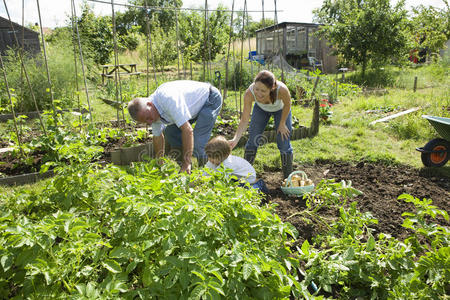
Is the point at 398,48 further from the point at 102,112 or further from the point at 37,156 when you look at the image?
the point at 37,156

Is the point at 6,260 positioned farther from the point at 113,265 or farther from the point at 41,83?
the point at 41,83

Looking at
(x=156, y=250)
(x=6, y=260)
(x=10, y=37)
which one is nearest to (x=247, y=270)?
(x=156, y=250)

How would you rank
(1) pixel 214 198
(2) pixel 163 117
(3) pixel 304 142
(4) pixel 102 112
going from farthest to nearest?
1. (4) pixel 102 112
2. (3) pixel 304 142
3. (2) pixel 163 117
4. (1) pixel 214 198

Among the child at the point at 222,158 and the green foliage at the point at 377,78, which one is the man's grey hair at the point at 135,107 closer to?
the child at the point at 222,158

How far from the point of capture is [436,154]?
387cm

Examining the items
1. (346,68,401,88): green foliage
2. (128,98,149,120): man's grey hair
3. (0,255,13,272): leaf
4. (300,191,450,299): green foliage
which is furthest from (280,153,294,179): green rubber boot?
(346,68,401,88): green foliage

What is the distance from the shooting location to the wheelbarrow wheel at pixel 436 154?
12.6 ft

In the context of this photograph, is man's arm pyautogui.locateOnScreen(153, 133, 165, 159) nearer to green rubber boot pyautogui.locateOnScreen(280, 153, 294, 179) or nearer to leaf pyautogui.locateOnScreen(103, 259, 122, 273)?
green rubber boot pyautogui.locateOnScreen(280, 153, 294, 179)

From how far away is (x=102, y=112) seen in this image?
6.81m

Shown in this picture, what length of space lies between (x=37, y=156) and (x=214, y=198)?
10.9 feet

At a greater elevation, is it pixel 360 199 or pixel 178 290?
pixel 178 290

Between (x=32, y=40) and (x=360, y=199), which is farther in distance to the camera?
(x=32, y=40)

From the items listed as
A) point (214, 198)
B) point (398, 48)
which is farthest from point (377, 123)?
point (398, 48)

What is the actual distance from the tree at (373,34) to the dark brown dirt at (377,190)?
9.62 metres
